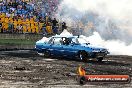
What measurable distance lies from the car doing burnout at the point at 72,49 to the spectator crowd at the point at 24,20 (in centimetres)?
1364

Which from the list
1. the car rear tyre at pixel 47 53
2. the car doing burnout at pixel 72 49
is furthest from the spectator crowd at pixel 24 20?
the car doing burnout at pixel 72 49

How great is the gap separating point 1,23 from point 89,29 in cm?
1669

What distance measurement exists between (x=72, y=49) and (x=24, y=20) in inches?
785

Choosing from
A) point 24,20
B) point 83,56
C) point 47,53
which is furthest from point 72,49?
point 24,20

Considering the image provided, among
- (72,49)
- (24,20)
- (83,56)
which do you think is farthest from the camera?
(24,20)

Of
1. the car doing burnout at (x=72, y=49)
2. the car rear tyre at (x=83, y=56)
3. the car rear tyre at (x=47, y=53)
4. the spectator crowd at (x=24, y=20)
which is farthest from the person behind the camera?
the spectator crowd at (x=24, y=20)

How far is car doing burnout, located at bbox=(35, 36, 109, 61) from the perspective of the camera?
20.2 metres

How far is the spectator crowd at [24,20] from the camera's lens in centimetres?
3772

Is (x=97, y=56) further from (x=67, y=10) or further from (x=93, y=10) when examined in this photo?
(x=67, y=10)

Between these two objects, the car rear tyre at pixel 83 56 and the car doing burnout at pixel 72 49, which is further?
the car rear tyre at pixel 83 56

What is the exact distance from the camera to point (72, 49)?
2108 cm

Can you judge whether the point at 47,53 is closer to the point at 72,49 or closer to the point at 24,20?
the point at 72,49

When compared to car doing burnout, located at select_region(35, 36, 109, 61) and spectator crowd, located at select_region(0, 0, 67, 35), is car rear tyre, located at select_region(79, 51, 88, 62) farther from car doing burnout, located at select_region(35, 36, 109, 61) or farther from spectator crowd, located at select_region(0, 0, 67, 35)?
spectator crowd, located at select_region(0, 0, 67, 35)

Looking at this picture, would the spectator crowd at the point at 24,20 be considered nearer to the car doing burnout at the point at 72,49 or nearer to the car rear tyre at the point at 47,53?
the car rear tyre at the point at 47,53
